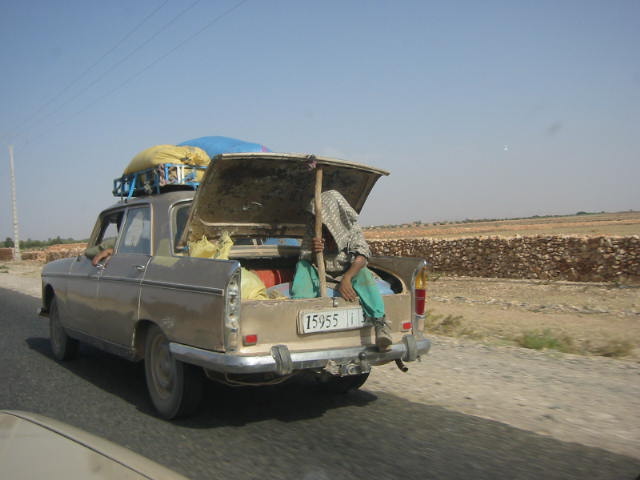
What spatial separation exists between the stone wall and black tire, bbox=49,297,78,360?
16068 millimetres

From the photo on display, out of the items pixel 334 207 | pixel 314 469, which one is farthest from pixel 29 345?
pixel 314 469

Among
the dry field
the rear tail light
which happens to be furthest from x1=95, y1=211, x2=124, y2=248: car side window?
the dry field

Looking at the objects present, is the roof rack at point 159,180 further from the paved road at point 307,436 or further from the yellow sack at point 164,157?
the paved road at point 307,436

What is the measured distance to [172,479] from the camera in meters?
1.89

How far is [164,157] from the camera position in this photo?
6453 millimetres

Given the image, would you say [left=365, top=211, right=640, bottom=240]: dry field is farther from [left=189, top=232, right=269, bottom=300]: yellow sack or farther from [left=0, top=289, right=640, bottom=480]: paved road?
[left=189, top=232, right=269, bottom=300]: yellow sack

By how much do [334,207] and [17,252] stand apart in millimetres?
47639

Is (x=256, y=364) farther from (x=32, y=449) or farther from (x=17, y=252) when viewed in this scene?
(x=17, y=252)

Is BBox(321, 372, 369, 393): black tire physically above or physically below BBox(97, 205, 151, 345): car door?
below

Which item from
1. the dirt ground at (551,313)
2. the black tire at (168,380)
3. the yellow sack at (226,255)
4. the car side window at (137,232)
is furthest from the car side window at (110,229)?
the dirt ground at (551,313)

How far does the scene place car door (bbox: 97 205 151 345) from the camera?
4.82 metres

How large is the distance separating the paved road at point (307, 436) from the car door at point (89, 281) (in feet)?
2.03

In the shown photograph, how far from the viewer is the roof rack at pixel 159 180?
20.1ft

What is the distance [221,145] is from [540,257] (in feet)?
44.7
